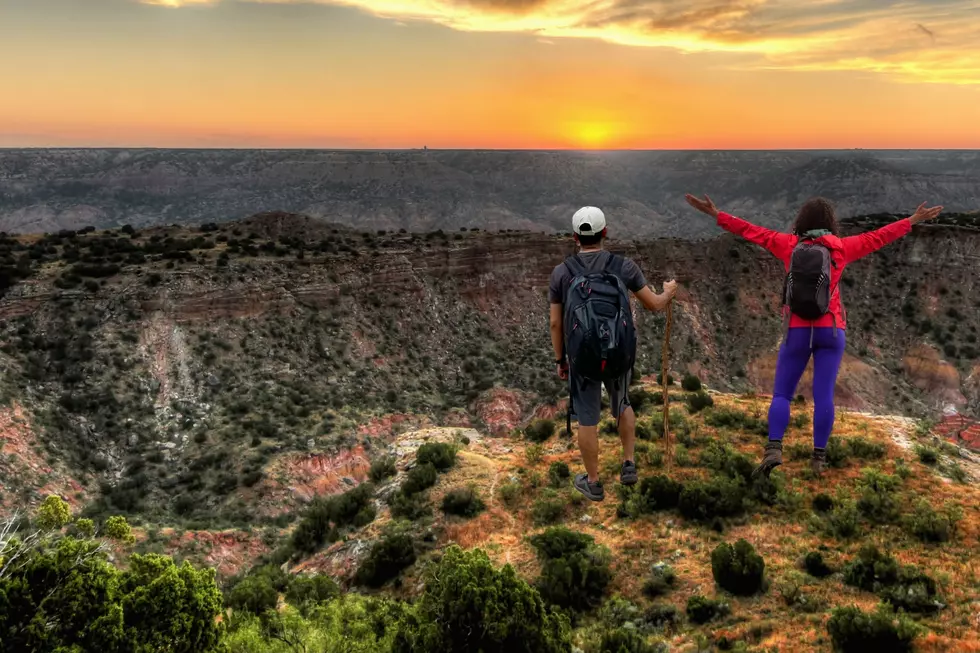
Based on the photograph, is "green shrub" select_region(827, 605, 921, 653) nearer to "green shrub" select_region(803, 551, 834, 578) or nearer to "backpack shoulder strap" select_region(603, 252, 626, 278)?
"green shrub" select_region(803, 551, 834, 578)

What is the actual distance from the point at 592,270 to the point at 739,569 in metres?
4.05

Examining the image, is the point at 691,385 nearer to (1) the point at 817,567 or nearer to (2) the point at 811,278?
(1) the point at 817,567

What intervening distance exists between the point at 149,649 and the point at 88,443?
2808cm

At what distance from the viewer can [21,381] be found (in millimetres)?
28703

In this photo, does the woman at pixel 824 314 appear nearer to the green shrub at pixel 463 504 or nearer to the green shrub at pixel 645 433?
the green shrub at pixel 645 433

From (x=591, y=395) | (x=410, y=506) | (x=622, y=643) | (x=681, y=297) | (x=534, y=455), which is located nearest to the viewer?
(x=622, y=643)

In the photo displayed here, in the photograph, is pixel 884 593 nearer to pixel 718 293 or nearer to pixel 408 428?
pixel 408 428

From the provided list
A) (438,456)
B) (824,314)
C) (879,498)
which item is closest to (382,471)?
(438,456)

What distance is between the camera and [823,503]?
329 inches

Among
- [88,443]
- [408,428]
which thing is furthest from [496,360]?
[88,443]

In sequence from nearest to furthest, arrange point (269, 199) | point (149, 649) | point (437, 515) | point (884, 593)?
point (149, 649) → point (884, 593) → point (437, 515) → point (269, 199)

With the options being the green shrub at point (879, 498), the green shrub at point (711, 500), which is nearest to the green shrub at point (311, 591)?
the green shrub at point (711, 500)

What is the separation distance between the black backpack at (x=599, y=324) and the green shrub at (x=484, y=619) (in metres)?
2.26

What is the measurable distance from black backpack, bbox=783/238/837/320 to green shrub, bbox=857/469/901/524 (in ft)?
9.82
